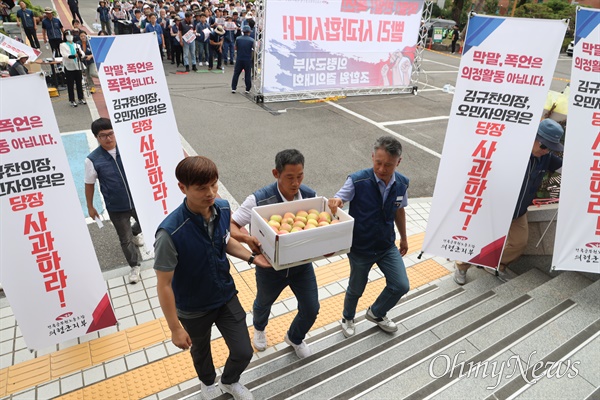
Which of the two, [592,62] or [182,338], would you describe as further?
[592,62]

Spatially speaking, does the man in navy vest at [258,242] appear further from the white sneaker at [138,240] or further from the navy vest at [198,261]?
the white sneaker at [138,240]

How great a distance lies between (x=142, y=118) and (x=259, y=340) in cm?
275

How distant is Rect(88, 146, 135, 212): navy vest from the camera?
429 cm

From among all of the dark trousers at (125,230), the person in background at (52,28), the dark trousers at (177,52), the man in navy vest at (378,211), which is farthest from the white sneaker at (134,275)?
the dark trousers at (177,52)

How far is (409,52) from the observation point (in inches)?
547

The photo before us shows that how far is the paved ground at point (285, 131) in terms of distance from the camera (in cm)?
772

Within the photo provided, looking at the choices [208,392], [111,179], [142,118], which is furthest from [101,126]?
[208,392]

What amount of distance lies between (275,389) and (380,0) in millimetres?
12319

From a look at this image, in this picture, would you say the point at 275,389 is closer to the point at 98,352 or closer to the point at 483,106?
the point at 98,352

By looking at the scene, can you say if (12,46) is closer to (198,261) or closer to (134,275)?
(134,275)

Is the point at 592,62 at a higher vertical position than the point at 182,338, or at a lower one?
higher

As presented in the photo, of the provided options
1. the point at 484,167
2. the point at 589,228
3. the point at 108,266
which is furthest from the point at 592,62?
the point at 108,266

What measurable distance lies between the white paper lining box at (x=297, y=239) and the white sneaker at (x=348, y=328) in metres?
1.10

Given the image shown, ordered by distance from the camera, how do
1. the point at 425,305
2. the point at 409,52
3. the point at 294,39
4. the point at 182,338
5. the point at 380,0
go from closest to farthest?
the point at 182,338 → the point at 425,305 → the point at 294,39 → the point at 380,0 → the point at 409,52
